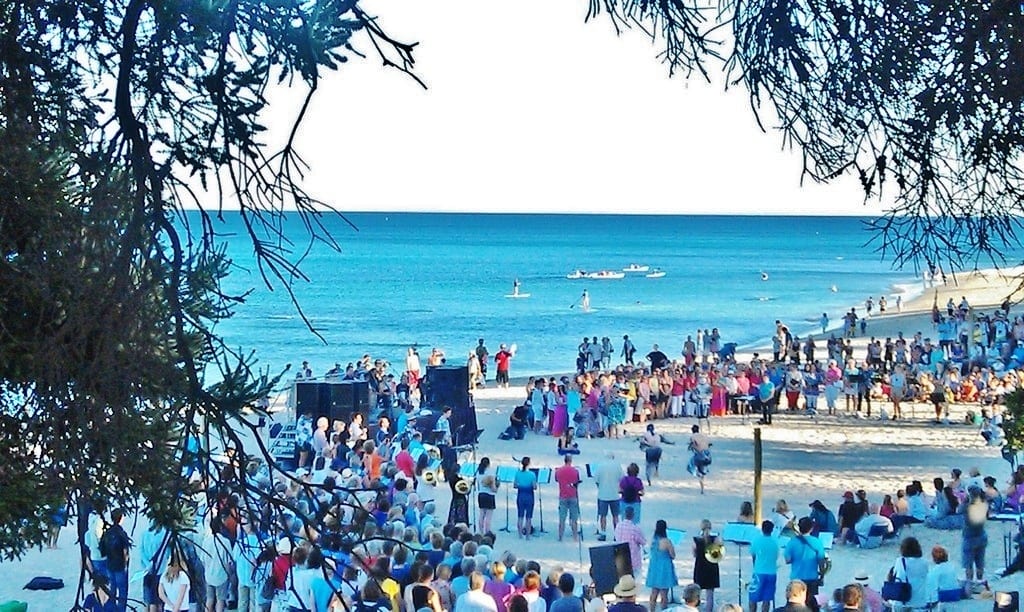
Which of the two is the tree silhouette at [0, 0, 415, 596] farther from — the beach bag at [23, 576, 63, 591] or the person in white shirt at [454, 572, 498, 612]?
the beach bag at [23, 576, 63, 591]

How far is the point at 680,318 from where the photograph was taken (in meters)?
66.7

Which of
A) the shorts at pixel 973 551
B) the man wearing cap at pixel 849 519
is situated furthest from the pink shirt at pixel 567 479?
the shorts at pixel 973 551

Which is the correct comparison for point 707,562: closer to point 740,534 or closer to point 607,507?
point 740,534

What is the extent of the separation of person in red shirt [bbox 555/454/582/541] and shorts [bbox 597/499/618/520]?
0.28 meters

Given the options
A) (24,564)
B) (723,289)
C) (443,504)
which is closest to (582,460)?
(443,504)

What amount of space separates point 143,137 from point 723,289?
89.4 m

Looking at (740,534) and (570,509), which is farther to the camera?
(570,509)

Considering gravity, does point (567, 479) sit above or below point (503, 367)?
below

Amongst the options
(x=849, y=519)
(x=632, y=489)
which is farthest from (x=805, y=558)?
(x=849, y=519)

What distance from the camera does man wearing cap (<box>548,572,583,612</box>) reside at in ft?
27.6

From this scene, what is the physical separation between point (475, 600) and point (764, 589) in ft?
11.6

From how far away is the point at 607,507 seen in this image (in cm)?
1441

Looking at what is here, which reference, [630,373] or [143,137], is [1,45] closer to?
[143,137]

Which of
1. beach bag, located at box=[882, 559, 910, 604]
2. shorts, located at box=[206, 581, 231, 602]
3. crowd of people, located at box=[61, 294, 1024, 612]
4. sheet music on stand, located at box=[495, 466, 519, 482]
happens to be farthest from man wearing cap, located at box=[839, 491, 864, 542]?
shorts, located at box=[206, 581, 231, 602]
